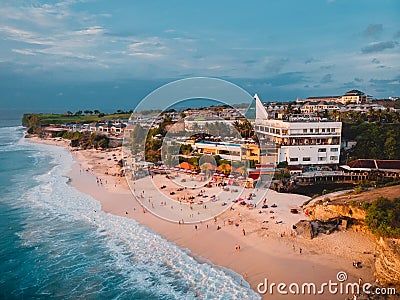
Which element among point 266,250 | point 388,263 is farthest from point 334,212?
point 388,263

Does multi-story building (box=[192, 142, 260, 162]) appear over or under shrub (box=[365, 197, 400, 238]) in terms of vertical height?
over

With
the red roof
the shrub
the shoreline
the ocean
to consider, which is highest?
the red roof

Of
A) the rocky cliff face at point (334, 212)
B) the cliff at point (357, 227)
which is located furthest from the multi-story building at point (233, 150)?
the rocky cliff face at point (334, 212)

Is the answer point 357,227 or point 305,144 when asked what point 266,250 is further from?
point 305,144

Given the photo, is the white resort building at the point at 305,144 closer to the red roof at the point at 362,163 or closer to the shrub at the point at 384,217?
the red roof at the point at 362,163

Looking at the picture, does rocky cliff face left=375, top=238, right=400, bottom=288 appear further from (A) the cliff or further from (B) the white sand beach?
(B) the white sand beach

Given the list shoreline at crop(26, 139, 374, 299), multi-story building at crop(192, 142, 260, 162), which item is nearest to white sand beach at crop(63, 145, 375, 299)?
shoreline at crop(26, 139, 374, 299)
